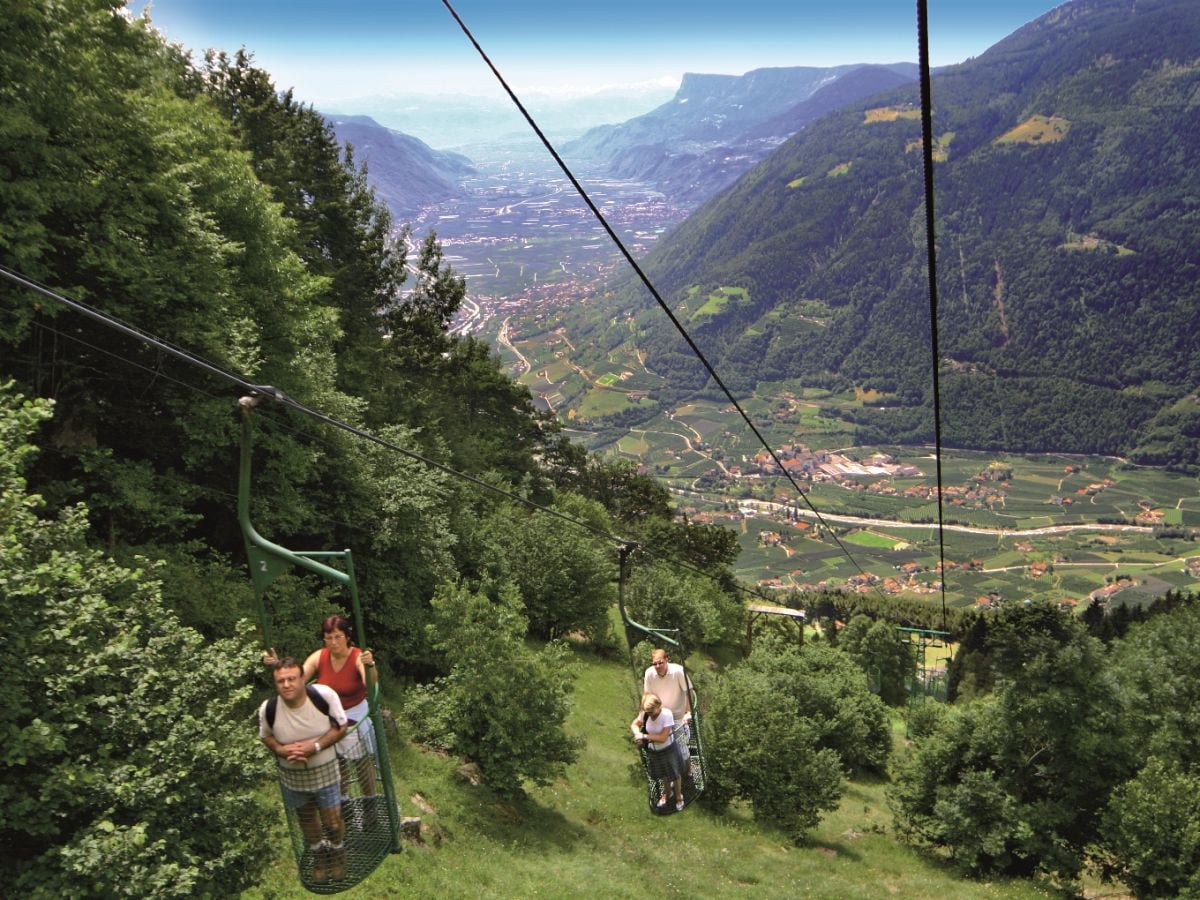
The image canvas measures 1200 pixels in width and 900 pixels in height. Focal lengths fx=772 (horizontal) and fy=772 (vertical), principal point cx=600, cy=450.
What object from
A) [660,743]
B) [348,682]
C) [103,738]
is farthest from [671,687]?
[103,738]

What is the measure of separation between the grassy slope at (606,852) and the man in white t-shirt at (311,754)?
5.35m

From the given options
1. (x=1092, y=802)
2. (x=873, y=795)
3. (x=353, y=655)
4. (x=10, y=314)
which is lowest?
(x=873, y=795)

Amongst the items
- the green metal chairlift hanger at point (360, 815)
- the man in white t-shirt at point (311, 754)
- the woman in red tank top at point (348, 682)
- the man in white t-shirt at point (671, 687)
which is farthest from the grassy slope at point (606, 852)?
the man in white t-shirt at point (671, 687)

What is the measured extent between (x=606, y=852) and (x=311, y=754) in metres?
15.4

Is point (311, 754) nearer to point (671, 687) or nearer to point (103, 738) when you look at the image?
point (103, 738)

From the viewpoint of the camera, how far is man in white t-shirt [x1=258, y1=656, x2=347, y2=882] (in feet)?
25.3

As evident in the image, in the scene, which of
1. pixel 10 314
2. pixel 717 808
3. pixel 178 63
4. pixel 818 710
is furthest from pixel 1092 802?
→ pixel 178 63

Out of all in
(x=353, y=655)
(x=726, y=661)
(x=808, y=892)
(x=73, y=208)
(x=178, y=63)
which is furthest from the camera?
(x=726, y=661)

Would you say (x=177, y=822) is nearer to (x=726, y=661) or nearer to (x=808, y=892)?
(x=808, y=892)

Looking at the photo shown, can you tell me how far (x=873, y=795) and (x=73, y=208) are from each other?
3956 centimetres

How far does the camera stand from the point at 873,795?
38031 mm

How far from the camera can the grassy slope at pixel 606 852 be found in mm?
16516

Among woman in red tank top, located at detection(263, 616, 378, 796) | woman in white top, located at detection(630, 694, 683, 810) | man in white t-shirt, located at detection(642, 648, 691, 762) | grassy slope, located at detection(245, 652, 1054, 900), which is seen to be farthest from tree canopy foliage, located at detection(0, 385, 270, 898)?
man in white t-shirt, located at detection(642, 648, 691, 762)

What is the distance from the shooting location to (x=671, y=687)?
12930 millimetres
